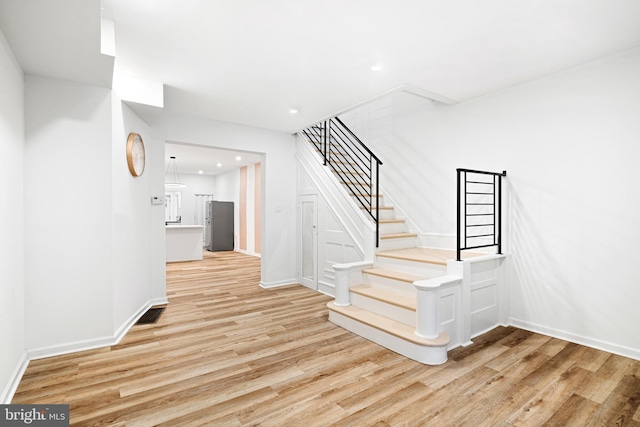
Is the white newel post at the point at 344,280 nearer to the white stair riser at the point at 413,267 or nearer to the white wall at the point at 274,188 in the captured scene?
the white stair riser at the point at 413,267

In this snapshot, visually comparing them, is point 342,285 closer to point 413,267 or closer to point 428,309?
point 413,267

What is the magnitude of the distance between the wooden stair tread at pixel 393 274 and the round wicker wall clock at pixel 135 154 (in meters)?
2.92

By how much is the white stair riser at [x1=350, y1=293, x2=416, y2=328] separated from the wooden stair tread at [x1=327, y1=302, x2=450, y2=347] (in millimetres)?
39

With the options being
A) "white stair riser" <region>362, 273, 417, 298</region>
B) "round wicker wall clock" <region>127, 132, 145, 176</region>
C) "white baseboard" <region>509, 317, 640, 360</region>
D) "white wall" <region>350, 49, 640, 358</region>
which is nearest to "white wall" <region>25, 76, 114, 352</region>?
"round wicker wall clock" <region>127, 132, 145, 176</region>

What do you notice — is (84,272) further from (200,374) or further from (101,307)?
(200,374)

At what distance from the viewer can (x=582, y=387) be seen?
2240 mm

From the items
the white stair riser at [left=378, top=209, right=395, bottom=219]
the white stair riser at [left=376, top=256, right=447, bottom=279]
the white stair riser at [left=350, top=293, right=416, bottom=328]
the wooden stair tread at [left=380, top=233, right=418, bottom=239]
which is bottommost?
the white stair riser at [left=350, top=293, right=416, bottom=328]

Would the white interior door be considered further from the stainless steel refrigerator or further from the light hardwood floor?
the stainless steel refrigerator

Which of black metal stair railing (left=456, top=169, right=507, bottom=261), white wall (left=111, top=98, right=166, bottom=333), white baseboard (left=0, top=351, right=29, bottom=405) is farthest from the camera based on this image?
black metal stair railing (left=456, top=169, right=507, bottom=261)

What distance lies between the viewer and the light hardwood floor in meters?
1.93

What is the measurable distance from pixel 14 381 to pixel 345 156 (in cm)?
495

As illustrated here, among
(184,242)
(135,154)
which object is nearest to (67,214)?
(135,154)

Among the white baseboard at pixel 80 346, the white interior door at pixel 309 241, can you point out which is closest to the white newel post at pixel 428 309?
the white interior door at pixel 309 241

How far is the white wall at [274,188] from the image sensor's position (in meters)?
4.93
